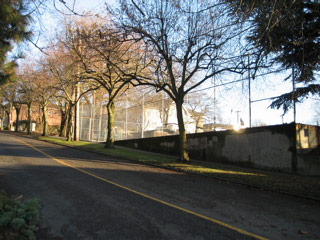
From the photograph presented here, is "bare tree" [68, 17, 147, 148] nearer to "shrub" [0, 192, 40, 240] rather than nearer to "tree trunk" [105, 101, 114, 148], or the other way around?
"tree trunk" [105, 101, 114, 148]

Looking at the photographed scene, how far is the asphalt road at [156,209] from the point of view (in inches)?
179

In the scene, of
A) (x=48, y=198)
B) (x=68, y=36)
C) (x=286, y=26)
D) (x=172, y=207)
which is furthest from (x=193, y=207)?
(x=68, y=36)

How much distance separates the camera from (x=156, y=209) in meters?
5.82

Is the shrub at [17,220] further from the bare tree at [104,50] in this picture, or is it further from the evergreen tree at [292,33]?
the bare tree at [104,50]

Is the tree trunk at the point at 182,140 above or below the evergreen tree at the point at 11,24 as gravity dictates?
below

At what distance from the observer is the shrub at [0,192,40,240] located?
3.80m

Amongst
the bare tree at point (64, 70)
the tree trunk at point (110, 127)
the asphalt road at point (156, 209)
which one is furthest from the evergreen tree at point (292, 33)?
the bare tree at point (64, 70)

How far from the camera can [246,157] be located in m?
14.8

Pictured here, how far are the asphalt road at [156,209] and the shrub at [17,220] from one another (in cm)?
30

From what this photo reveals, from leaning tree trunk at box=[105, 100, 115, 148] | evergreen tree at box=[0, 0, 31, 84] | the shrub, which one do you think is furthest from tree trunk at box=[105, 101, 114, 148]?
the shrub

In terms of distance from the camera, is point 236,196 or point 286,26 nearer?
point 236,196

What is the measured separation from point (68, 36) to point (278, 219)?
2093 cm

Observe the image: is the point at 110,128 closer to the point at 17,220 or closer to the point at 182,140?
the point at 182,140

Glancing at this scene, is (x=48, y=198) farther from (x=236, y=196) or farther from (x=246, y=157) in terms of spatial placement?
(x=246, y=157)
